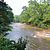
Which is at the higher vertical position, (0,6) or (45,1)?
(45,1)

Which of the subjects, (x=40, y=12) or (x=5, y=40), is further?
(x=40, y=12)

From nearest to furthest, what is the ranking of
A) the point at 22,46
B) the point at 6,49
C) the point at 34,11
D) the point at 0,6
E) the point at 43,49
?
1. the point at 6,49
2. the point at 22,46
3. the point at 43,49
4. the point at 0,6
5. the point at 34,11

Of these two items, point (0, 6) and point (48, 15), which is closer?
point (0, 6)

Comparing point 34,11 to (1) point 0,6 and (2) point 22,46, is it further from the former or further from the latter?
(2) point 22,46

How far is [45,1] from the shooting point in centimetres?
1947

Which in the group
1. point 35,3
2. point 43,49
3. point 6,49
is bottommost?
point 43,49

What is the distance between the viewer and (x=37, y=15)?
2020 cm

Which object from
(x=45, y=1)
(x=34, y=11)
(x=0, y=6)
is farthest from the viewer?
(x=34, y=11)

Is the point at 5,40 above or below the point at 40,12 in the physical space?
below

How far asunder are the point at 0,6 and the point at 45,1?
1375cm

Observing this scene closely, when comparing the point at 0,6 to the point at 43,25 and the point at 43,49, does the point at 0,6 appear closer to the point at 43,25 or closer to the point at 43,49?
the point at 43,49

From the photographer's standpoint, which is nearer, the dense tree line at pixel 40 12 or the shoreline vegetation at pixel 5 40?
the shoreline vegetation at pixel 5 40

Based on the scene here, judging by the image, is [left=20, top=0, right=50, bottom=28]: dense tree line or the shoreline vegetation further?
[left=20, top=0, right=50, bottom=28]: dense tree line

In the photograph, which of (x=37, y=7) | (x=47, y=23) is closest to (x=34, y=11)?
(x=37, y=7)
